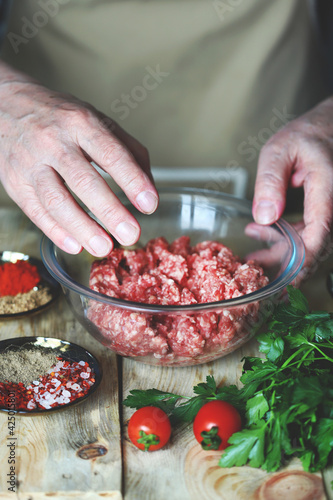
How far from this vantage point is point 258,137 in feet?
8.86

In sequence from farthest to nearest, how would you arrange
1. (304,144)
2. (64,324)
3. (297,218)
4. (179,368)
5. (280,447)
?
(297,218) → (304,144) → (64,324) → (179,368) → (280,447)

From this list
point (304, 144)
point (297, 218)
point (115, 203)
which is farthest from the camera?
point (297, 218)

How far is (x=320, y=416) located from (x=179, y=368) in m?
0.48

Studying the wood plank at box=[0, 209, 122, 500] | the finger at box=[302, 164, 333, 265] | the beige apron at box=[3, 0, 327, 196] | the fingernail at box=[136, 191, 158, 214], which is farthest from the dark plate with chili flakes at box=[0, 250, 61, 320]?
the beige apron at box=[3, 0, 327, 196]

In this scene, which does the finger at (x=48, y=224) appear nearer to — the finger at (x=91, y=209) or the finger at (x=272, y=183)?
the finger at (x=91, y=209)

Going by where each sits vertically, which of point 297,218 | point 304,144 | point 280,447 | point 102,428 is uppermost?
point 304,144

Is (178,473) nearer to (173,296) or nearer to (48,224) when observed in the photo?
(173,296)

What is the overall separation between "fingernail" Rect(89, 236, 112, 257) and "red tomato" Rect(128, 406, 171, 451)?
42 cm

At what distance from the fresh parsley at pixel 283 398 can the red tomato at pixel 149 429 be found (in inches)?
2.3

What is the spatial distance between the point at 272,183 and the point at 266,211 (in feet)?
0.32

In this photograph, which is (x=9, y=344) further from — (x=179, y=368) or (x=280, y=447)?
(x=280, y=447)

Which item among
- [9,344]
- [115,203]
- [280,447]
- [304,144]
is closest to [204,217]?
[304,144]

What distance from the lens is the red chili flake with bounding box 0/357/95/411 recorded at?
4.43ft

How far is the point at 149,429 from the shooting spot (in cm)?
128
